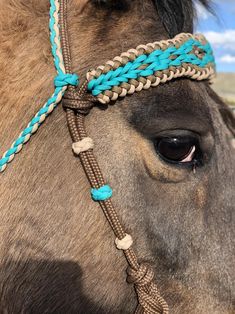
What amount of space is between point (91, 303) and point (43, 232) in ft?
1.24

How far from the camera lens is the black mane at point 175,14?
1.94 m

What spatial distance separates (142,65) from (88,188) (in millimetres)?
562

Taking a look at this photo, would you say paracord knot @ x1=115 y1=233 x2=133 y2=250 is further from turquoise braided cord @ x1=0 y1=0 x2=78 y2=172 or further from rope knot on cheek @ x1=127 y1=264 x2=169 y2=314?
turquoise braided cord @ x1=0 y1=0 x2=78 y2=172

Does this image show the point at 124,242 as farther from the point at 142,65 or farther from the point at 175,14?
the point at 175,14

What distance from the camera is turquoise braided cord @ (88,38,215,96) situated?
5.59 feet

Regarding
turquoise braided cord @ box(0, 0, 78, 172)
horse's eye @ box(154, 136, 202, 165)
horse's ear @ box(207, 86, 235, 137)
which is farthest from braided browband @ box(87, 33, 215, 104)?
horse's ear @ box(207, 86, 235, 137)

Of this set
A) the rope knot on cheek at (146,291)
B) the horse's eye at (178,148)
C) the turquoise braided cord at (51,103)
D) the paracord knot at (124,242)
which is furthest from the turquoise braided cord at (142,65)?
the rope knot on cheek at (146,291)

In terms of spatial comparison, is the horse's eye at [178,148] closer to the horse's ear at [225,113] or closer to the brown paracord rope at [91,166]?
the brown paracord rope at [91,166]

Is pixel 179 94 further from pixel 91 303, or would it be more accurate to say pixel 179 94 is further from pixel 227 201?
pixel 91 303

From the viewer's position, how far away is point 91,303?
179 centimetres

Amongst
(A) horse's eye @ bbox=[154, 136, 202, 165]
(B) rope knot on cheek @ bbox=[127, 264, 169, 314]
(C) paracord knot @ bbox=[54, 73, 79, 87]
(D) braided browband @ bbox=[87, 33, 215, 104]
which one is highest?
(C) paracord knot @ bbox=[54, 73, 79, 87]

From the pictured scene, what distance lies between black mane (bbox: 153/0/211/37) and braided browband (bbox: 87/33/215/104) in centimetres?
9

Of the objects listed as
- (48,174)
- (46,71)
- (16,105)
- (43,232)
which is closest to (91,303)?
(43,232)

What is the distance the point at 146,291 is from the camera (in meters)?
1.79
